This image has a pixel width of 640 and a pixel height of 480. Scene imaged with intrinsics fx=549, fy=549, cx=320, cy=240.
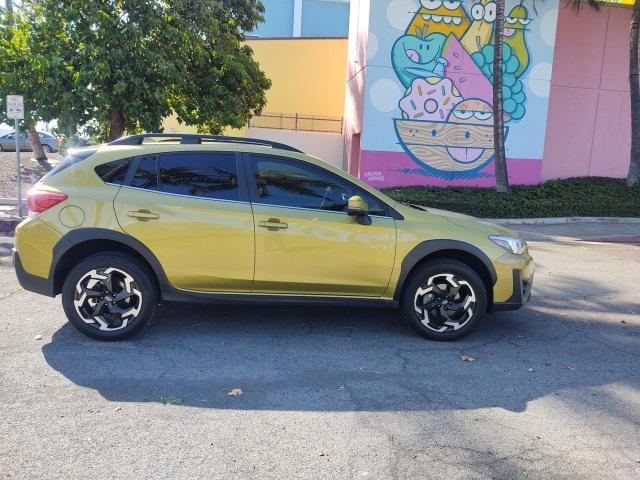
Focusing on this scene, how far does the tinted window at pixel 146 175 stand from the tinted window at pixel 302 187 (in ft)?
2.87

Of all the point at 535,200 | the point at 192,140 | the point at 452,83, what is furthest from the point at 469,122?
the point at 192,140

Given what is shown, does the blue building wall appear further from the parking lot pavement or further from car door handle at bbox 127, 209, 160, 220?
car door handle at bbox 127, 209, 160, 220

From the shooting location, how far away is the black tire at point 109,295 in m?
4.62

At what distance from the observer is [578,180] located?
59.8 feet

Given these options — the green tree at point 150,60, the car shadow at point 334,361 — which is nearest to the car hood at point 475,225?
the car shadow at point 334,361

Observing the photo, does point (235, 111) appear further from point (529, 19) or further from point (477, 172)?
point (529, 19)

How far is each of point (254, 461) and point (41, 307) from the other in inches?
146

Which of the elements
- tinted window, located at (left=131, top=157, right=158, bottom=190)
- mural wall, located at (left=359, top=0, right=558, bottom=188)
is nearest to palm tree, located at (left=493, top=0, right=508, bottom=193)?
mural wall, located at (left=359, top=0, right=558, bottom=188)

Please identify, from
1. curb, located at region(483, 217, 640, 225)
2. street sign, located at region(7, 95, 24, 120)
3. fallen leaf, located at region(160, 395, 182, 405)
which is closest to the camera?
fallen leaf, located at region(160, 395, 182, 405)

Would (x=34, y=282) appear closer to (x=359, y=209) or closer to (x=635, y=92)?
(x=359, y=209)

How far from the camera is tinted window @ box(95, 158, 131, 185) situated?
4.71 m

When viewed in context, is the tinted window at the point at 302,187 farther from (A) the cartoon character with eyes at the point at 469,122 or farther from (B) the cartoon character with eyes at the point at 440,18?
(B) the cartoon character with eyes at the point at 440,18

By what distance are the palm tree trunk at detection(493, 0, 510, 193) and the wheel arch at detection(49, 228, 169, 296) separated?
13047 mm

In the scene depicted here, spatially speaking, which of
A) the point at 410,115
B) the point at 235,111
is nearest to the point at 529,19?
the point at 410,115
